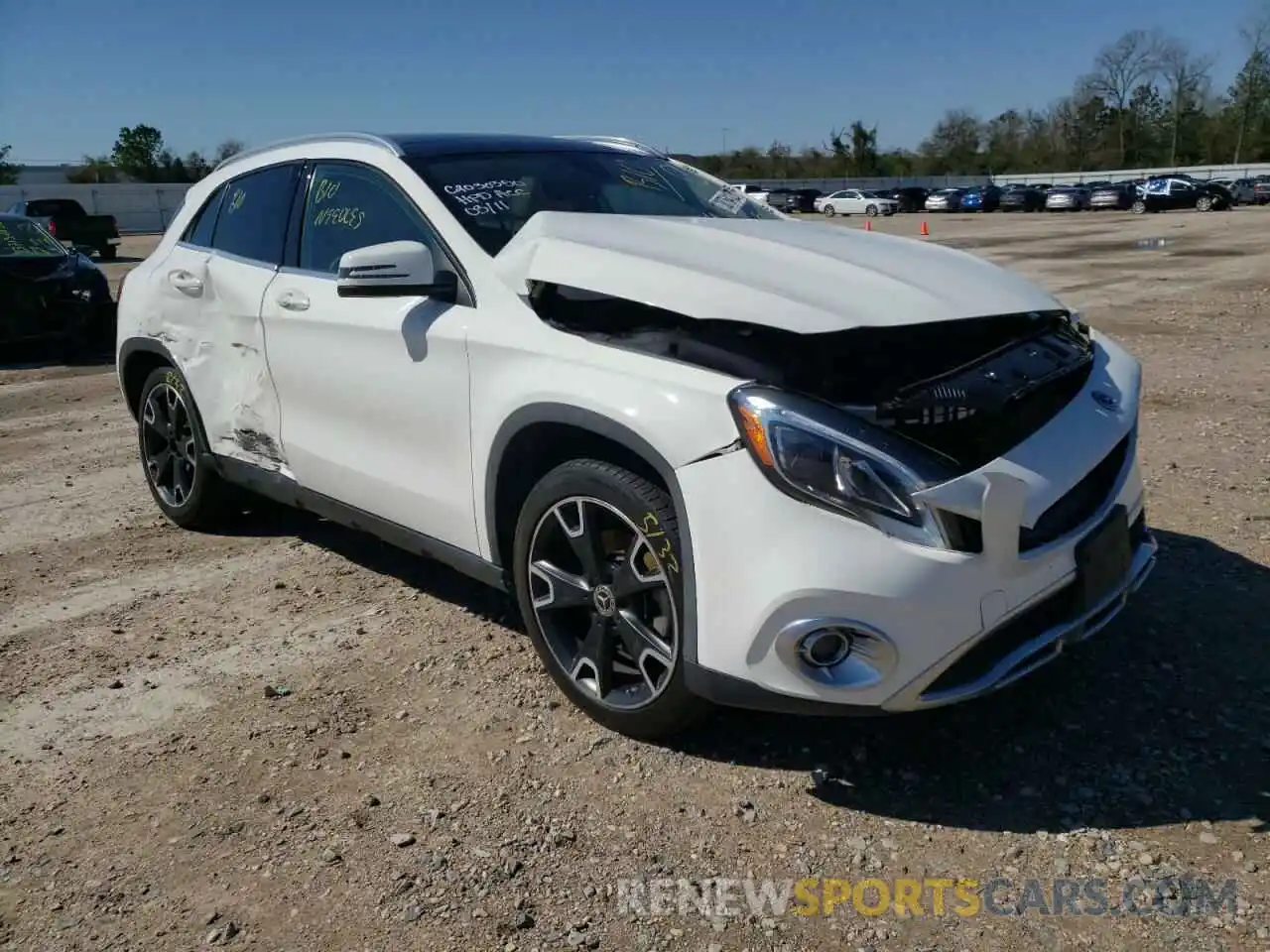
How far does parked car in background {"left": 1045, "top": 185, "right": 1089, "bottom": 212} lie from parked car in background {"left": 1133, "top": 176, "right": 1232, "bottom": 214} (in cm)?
299

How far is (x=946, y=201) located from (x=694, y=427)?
183 feet

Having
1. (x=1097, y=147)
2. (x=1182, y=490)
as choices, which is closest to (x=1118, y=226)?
(x=1182, y=490)

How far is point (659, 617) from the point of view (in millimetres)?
2949

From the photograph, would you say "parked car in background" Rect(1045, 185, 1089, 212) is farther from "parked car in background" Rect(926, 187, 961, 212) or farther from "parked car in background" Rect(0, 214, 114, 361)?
"parked car in background" Rect(0, 214, 114, 361)

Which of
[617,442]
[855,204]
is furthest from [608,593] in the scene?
[855,204]

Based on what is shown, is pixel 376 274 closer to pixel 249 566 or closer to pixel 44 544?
pixel 249 566

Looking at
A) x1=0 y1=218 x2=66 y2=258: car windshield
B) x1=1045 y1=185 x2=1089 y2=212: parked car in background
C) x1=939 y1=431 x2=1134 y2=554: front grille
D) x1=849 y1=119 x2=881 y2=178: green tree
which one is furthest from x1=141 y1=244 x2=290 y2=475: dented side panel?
x1=849 y1=119 x2=881 y2=178: green tree

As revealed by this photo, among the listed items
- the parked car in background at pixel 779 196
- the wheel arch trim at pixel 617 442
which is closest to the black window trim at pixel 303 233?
the wheel arch trim at pixel 617 442

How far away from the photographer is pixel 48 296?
10.7 metres

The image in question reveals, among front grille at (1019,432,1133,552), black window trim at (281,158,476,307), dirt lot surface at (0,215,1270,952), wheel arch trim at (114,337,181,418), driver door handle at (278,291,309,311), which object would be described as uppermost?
black window trim at (281,158,476,307)

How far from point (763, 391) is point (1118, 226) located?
118 feet

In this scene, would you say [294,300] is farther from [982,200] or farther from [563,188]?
[982,200]

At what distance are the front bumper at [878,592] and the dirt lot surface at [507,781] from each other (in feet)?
1.27

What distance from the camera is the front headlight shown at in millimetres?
2498
